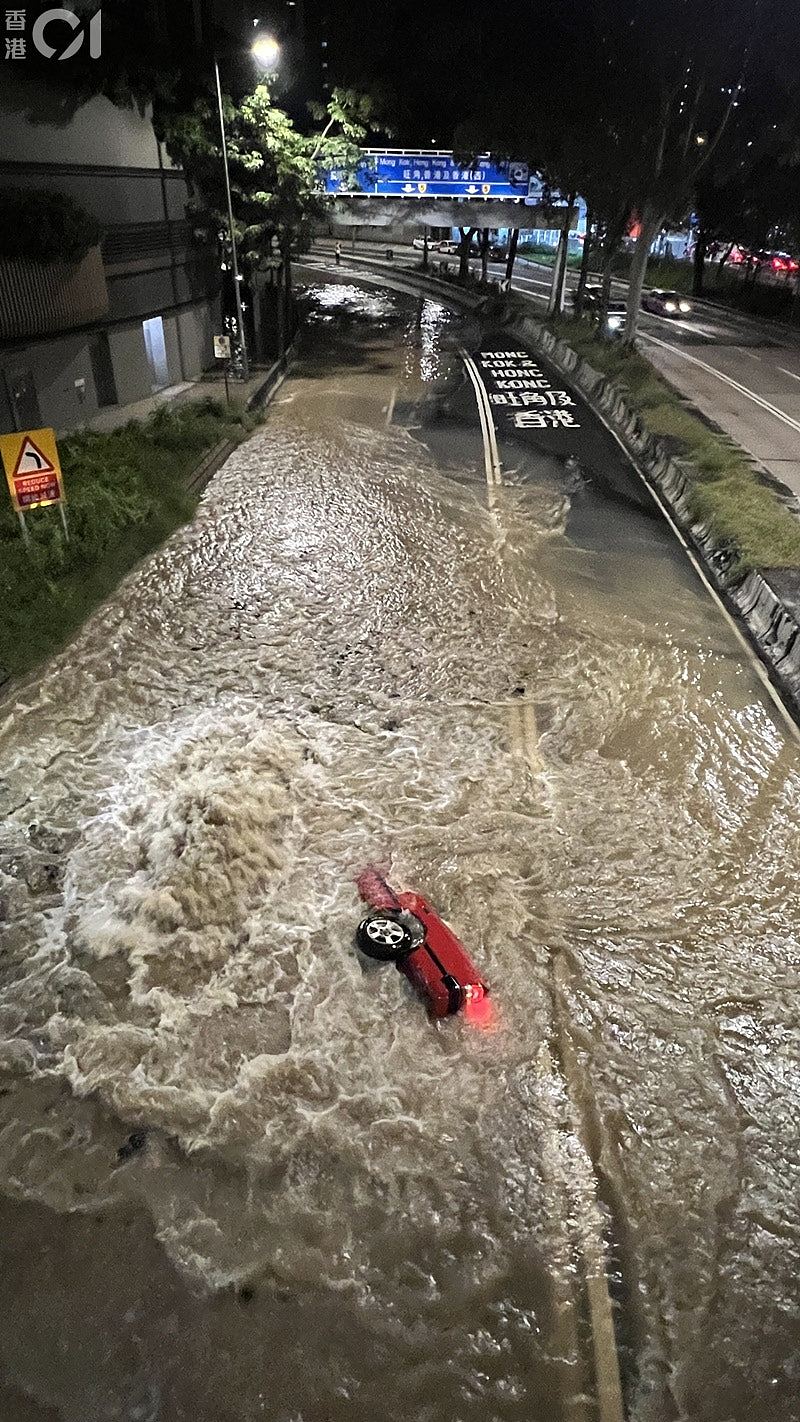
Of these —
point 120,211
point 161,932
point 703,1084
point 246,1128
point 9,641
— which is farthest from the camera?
point 120,211

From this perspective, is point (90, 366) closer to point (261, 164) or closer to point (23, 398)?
point (23, 398)

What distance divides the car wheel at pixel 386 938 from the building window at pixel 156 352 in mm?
20354

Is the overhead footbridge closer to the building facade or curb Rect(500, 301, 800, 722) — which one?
the building facade

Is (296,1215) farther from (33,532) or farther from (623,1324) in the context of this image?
(33,532)

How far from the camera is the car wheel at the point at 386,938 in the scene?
714 centimetres

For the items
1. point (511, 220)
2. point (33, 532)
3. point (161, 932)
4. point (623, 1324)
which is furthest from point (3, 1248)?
point (511, 220)

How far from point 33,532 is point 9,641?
2.28m

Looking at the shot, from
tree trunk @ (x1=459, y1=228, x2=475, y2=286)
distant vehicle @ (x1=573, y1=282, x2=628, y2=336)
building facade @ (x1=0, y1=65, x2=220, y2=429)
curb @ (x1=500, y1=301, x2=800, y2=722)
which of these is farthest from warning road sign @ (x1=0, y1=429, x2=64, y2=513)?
tree trunk @ (x1=459, y1=228, x2=475, y2=286)

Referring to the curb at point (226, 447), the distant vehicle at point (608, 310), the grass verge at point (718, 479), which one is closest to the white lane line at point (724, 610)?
the grass verge at point (718, 479)

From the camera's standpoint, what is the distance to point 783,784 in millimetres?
9617

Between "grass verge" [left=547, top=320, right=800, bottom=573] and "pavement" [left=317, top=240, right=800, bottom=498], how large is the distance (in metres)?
0.97

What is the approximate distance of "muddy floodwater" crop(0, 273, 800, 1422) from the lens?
5000mm

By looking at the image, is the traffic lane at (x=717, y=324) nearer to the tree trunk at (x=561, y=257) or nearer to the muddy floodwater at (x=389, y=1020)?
the tree trunk at (x=561, y=257)

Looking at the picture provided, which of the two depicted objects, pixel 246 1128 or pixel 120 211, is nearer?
pixel 246 1128
